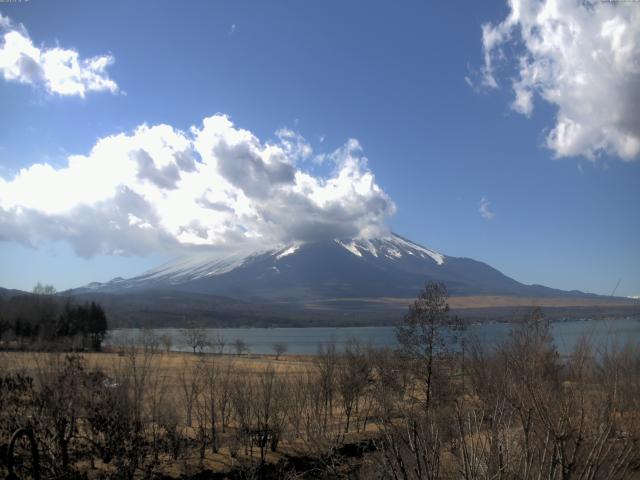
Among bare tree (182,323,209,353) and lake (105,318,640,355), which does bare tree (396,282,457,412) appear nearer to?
lake (105,318,640,355)

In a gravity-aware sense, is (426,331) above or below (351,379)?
above

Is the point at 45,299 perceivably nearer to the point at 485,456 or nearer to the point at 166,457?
the point at 166,457

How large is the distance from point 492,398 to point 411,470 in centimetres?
881

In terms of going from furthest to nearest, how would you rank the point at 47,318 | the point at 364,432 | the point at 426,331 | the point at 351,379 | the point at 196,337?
the point at 196,337 → the point at 47,318 → the point at 351,379 → the point at 426,331 → the point at 364,432

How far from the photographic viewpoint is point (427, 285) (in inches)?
1133

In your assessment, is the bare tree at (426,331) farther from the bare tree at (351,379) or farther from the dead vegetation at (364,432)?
the bare tree at (351,379)

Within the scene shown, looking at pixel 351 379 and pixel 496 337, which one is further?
pixel 496 337

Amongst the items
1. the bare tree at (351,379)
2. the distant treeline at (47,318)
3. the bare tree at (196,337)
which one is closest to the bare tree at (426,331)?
the bare tree at (351,379)

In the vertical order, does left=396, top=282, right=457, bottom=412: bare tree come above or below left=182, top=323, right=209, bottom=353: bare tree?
above

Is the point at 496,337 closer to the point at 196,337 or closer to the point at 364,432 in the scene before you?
the point at 364,432

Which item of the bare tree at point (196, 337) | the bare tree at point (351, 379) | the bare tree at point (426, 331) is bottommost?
the bare tree at point (196, 337)

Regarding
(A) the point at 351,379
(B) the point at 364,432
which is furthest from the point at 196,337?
(B) the point at 364,432

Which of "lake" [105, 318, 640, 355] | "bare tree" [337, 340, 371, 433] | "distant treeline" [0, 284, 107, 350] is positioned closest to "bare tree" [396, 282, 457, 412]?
"lake" [105, 318, 640, 355]

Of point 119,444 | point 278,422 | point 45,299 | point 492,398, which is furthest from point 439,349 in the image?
point 45,299
